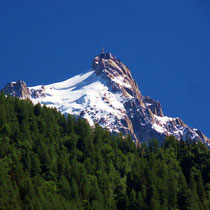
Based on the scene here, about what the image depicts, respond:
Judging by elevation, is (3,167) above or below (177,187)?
above

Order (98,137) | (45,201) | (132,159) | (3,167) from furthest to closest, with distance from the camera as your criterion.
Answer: (98,137)
(132,159)
(3,167)
(45,201)

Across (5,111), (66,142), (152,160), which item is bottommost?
(152,160)

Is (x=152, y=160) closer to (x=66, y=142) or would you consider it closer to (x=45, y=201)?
(x=66, y=142)

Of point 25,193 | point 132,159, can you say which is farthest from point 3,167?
point 132,159

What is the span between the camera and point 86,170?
547 feet

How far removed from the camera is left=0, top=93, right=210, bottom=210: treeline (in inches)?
5576

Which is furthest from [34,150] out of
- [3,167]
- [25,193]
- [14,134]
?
[25,193]

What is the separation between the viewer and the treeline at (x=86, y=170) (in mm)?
141625

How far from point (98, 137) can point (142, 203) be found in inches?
1941

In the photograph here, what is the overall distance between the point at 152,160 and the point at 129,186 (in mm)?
15348

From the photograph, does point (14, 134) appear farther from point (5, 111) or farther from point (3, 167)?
point (3, 167)

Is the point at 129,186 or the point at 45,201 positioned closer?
the point at 45,201

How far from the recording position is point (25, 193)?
135 meters

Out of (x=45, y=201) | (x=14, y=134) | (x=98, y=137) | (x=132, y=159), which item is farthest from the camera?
(x=98, y=137)
